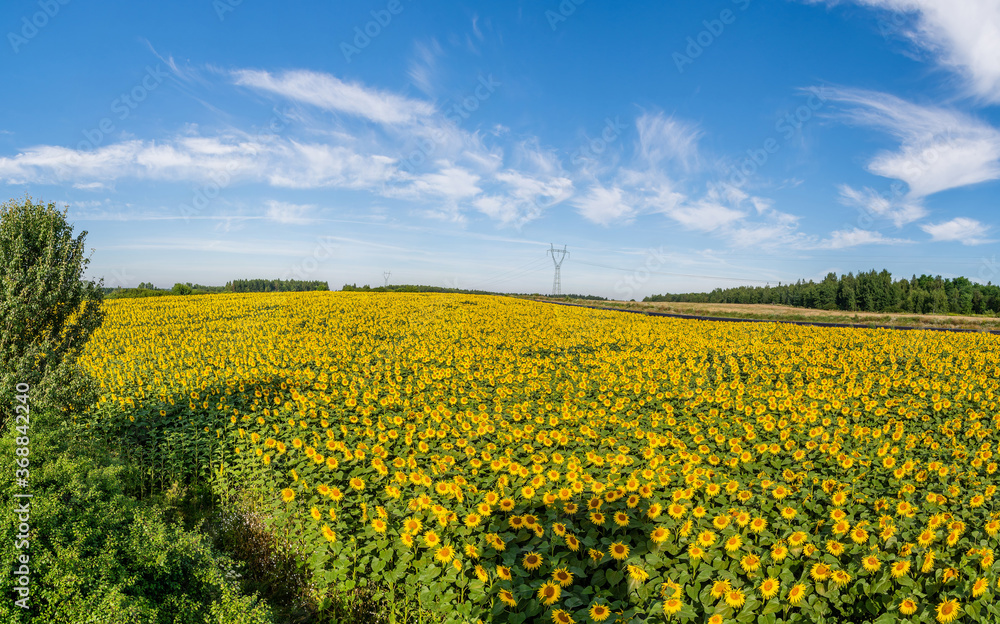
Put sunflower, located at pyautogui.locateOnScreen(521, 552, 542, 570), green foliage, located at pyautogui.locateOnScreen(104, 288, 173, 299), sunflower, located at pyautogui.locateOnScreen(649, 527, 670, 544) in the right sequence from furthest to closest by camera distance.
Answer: green foliage, located at pyautogui.locateOnScreen(104, 288, 173, 299)
sunflower, located at pyautogui.locateOnScreen(649, 527, 670, 544)
sunflower, located at pyautogui.locateOnScreen(521, 552, 542, 570)

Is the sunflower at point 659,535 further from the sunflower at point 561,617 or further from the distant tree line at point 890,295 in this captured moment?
the distant tree line at point 890,295

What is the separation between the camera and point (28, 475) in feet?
16.5

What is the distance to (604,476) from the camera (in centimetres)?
545

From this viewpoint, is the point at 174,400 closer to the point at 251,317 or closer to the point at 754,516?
the point at 754,516

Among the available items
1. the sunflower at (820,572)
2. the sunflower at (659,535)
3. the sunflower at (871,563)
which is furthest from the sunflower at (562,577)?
the sunflower at (871,563)

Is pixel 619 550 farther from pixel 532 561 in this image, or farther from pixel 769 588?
pixel 769 588

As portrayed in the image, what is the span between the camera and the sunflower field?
3.74 m

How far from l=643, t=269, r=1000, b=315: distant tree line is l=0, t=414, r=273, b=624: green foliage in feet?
278

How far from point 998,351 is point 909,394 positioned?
1109cm

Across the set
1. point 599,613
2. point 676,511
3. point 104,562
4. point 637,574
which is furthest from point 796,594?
point 104,562

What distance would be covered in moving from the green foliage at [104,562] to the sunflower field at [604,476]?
915 mm

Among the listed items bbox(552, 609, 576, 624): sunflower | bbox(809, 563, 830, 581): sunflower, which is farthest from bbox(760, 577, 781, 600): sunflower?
bbox(552, 609, 576, 624): sunflower

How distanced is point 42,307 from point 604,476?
383 inches

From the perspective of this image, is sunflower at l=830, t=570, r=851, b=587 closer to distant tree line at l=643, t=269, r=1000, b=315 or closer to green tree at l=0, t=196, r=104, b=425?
green tree at l=0, t=196, r=104, b=425
